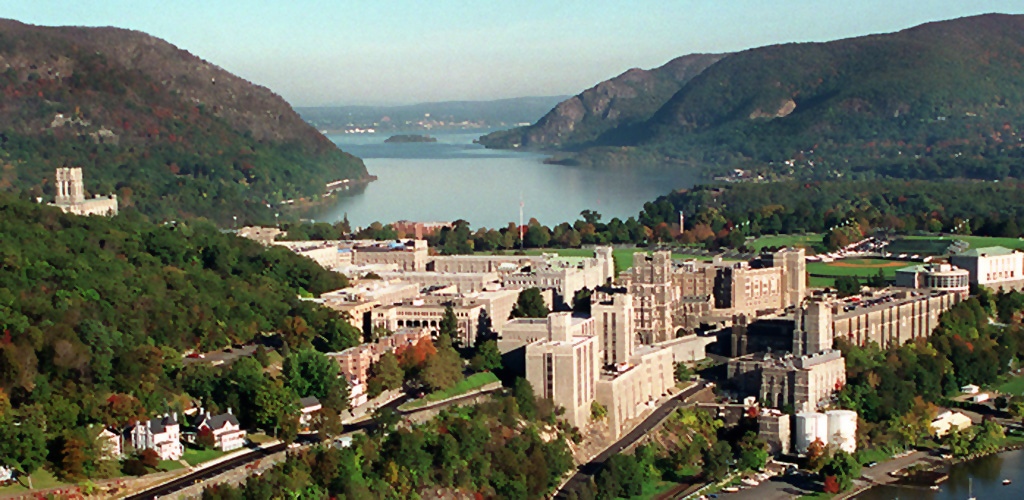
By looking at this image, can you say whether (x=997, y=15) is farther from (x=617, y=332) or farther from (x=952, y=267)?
(x=617, y=332)

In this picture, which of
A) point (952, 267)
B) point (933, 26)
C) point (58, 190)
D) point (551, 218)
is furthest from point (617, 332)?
point (933, 26)

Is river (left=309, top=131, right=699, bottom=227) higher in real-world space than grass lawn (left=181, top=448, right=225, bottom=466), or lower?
higher

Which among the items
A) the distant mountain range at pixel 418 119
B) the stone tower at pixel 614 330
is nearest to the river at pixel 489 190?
the stone tower at pixel 614 330

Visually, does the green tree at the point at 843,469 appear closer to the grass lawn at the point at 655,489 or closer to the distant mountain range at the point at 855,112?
the grass lawn at the point at 655,489

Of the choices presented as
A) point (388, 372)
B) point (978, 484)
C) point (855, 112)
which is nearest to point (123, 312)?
point (388, 372)

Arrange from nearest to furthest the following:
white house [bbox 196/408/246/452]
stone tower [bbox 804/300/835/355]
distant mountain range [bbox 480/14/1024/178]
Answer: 1. white house [bbox 196/408/246/452]
2. stone tower [bbox 804/300/835/355]
3. distant mountain range [bbox 480/14/1024/178]

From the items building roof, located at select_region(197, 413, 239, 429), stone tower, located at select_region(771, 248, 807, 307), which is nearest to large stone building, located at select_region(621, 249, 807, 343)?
stone tower, located at select_region(771, 248, 807, 307)

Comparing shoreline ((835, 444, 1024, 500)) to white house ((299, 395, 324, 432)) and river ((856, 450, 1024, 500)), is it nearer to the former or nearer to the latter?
river ((856, 450, 1024, 500))
